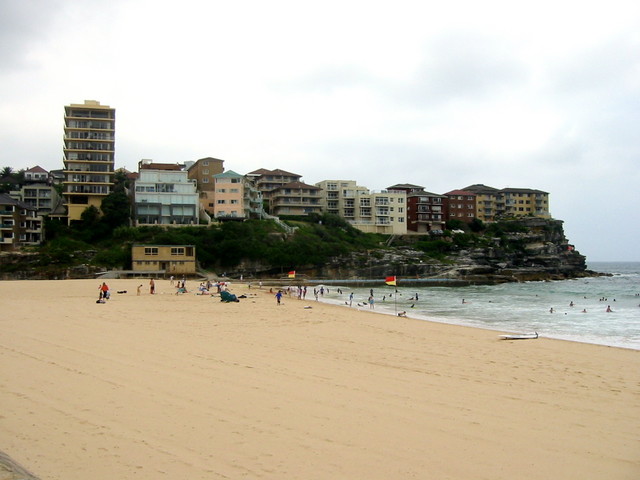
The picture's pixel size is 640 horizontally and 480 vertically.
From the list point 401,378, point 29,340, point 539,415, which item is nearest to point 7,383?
point 29,340

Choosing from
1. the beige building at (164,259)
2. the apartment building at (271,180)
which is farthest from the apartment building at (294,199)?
the beige building at (164,259)

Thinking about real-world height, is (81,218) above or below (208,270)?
above

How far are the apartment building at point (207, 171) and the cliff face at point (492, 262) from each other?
83.4 feet

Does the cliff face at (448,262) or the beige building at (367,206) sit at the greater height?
the beige building at (367,206)

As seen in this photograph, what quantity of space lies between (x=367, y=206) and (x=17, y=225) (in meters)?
61.6

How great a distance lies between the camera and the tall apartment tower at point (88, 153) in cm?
7088

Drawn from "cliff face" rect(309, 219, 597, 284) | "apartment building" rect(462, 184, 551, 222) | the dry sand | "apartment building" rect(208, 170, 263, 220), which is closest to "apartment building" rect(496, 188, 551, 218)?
"apartment building" rect(462, 184, 551, 222)

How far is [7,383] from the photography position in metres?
9.38

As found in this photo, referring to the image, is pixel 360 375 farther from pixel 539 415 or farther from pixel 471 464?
pixel 471 464

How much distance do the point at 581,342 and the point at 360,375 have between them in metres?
13.1

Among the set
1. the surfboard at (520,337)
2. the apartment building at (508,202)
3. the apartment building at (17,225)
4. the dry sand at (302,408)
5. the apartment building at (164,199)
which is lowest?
the surfboard at (520,337)

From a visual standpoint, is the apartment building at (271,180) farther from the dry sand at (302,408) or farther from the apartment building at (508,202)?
the dry sand at (302,408)

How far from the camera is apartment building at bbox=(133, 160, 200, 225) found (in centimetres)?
7300

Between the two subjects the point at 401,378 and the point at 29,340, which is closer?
the point at 401,378
